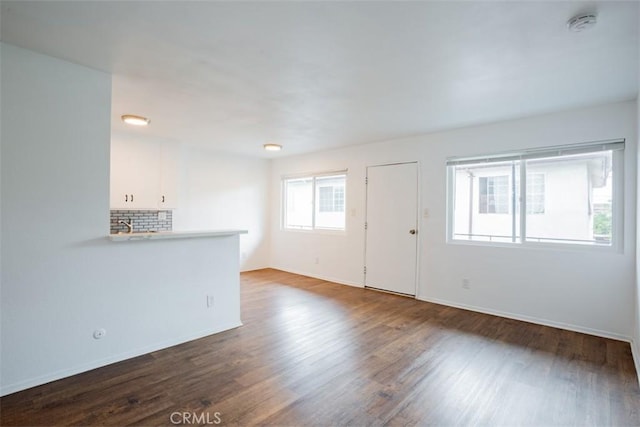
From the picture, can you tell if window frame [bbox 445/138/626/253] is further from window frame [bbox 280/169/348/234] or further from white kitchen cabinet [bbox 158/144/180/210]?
white kitchen cabinet [bbox 158/144/180/210]

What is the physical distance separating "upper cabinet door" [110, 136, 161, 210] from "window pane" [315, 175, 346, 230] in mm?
2790

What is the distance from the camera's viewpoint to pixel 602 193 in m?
3.24

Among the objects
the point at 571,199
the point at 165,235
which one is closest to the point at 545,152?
the point at 571,199

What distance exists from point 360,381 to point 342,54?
2.38 meters

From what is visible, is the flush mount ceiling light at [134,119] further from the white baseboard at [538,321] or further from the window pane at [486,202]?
the white baseboard at [538,321]

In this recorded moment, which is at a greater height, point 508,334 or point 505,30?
point 505,30

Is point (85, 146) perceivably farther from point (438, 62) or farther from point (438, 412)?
point (438, 412)

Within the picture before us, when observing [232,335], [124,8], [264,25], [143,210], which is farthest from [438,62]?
[143,210]

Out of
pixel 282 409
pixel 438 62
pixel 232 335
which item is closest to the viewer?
pixel 282 409

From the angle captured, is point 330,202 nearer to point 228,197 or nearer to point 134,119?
point 228,197

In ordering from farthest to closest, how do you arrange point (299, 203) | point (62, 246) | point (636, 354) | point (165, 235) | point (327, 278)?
point (299, 203)
point (327, 278)
point (165, 235)
point (636, 354)
point (62, 246)

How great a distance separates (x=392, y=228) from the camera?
4836 millimetres

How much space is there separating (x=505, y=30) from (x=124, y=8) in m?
2.22

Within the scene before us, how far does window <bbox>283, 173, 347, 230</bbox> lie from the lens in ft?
18.7
